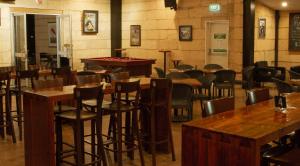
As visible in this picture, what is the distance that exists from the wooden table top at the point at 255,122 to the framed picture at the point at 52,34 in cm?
1114

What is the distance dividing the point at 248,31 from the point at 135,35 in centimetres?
458

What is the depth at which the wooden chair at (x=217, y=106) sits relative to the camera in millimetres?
3330

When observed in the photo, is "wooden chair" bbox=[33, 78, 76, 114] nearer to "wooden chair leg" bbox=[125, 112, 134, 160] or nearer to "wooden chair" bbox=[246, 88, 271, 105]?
"wooden chair leg" bbox=[125, 112, 134, 160]

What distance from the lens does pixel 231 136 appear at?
2.64 m

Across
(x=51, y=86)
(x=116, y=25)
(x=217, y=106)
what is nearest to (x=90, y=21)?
(x=116, y=25)

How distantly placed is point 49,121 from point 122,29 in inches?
444

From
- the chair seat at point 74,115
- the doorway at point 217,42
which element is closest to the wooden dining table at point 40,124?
the chair seat at point 74,115

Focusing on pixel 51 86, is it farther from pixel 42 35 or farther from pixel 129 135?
pixel 42 35

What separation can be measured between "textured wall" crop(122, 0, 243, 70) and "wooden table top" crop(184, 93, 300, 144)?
8347 mm

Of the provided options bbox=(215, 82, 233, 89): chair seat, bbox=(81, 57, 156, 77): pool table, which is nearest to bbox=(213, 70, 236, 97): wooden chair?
bbox=(215, 82, 233, 89): chair seat

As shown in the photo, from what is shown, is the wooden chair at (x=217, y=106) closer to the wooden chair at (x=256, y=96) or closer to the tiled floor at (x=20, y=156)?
the wooden chair at (x=256, y=96)

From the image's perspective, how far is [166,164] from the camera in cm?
474

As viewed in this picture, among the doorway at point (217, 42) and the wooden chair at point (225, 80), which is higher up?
the doorway at point (217, 42)

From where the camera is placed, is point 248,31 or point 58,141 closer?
point 58,141
